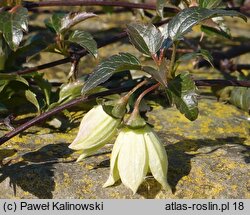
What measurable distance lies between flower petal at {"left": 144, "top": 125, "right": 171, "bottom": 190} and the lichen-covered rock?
0.12ft

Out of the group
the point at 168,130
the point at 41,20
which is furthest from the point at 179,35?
the point at 41,20

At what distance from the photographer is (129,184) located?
102 centimetres

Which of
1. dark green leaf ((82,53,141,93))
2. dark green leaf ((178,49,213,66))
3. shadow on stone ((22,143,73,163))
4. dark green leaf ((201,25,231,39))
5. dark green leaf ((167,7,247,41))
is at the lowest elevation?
shadow on stone ((22,143,73,163))

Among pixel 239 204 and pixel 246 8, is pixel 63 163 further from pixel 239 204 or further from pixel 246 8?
pixel 246 8

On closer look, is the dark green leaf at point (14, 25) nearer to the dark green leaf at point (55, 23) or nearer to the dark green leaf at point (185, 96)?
the dark green leaf at point (55, 23)

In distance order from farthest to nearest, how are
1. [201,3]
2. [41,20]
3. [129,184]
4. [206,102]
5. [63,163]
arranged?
[41,20] → [206,102] → [201,3] → [63,163] → [129,184]

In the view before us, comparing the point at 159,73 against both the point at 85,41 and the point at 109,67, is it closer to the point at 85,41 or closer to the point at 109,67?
the point at 109,67

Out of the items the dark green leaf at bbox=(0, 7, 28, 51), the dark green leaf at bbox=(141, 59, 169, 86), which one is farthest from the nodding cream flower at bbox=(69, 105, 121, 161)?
the dark green leaf at bbox=(0, 7, 28, 51)

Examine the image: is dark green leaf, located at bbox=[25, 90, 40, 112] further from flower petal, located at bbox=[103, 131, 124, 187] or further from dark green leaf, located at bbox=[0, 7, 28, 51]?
flower petal, located at bbox=[103, 131, 124, 187]

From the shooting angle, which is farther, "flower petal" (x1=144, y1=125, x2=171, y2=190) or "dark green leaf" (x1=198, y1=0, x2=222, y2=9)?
"dark green leaf" (x1=198, y1=0, x2=222, y2=9)

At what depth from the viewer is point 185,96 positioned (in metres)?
1.06

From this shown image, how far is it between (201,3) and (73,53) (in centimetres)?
29

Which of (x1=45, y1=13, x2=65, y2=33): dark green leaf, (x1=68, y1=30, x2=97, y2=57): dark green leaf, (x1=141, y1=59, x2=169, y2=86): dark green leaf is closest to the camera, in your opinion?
(x1=141, y1=59, x2=169, y2=86): dark green leaf

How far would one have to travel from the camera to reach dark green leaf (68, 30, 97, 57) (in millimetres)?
1225
